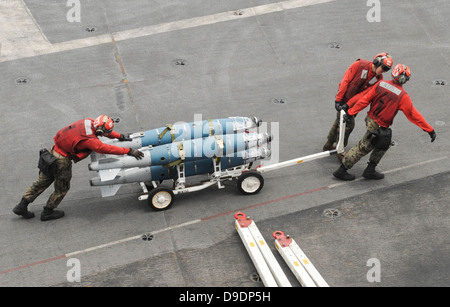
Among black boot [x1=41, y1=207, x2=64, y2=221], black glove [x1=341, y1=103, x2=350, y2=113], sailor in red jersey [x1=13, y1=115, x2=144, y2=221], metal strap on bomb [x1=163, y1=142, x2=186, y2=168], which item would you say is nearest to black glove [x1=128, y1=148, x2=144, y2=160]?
sailor in red jersey [x1=13, y1=115, x2=144, y2=221]

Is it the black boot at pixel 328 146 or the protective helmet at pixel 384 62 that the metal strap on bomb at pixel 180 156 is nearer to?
the black boot at pixel 328 146

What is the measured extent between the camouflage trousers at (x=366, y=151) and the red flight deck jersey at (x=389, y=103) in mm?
171

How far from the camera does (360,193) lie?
36.8ft

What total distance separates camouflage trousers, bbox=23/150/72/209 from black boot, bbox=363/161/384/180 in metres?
5.06

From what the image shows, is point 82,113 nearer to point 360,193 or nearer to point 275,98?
point 275,98

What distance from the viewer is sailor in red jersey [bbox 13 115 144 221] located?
10.1 meters

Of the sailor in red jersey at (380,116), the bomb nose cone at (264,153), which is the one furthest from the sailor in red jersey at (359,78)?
the bomb nose cone at (264,153)

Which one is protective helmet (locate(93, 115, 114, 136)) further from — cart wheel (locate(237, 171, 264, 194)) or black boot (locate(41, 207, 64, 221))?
cart wheel (locate(237, 171, 264, 194))

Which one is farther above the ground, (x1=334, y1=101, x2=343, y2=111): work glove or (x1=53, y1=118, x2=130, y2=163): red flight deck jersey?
(x1=53, y1=118, x2=130, y2=163): red flight deck jersey

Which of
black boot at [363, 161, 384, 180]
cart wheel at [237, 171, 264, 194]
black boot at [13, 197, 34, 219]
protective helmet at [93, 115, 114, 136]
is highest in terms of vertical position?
protective helmet at [93, 115, 114, 136]

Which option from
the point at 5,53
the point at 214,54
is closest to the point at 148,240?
the point at 214,54
